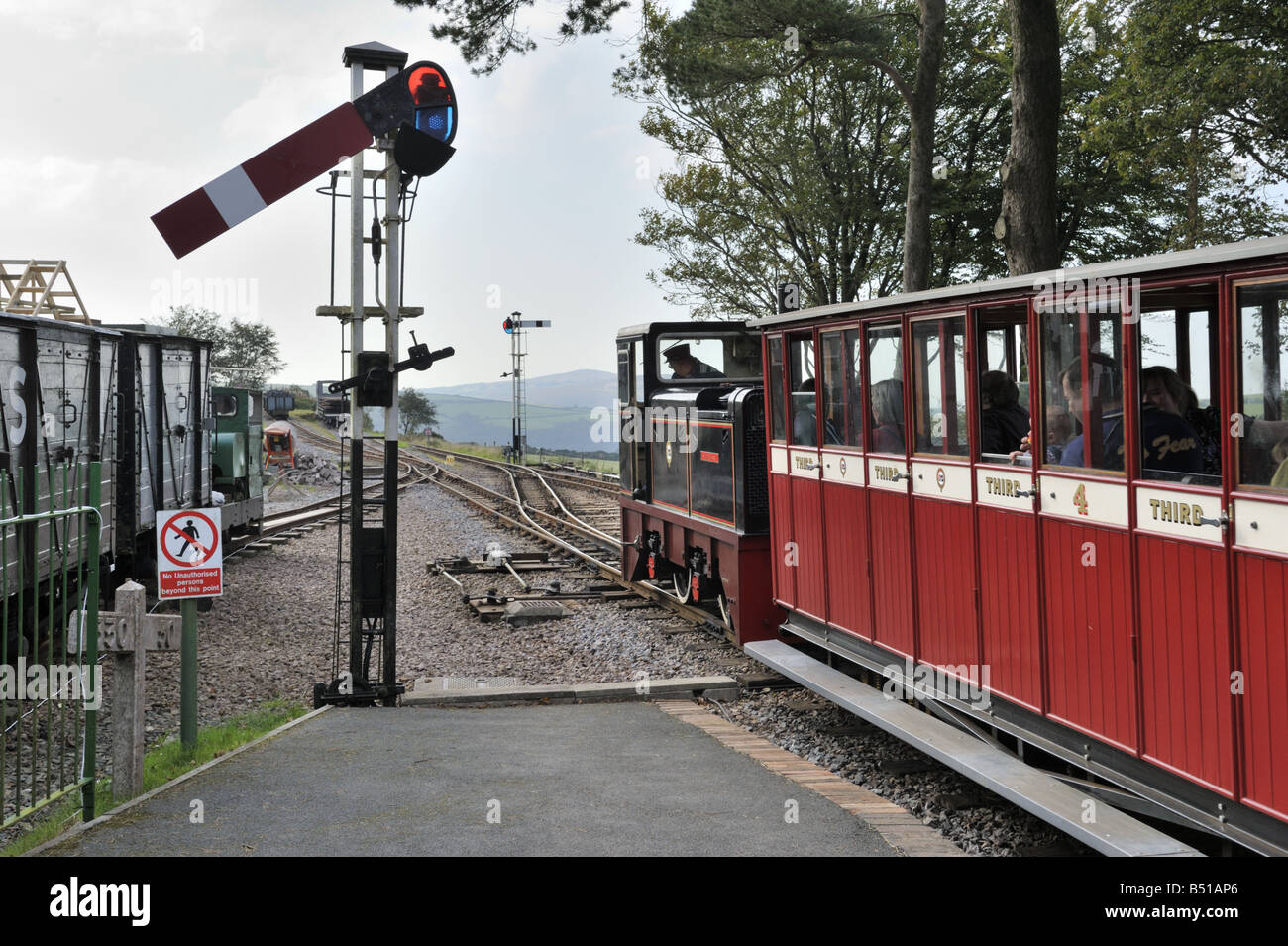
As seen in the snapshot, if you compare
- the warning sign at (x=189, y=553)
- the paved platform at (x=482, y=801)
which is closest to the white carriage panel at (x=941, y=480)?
the paved platform at (x=482, y=801)

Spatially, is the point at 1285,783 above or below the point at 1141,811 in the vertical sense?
above

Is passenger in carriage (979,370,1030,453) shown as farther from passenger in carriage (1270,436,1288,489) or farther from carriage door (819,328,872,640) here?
passenger in carriage (1270,436,1288,489)

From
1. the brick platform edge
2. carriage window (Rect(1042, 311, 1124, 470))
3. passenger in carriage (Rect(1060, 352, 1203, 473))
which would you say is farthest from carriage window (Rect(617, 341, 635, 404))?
passenger in carriage (Rect(1060, 352, 1203, 473))

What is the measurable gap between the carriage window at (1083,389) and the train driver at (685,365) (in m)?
7.10

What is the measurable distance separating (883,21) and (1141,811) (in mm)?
16488

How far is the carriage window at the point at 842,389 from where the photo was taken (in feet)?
25.6

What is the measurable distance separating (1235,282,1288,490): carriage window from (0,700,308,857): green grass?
16.8 feet

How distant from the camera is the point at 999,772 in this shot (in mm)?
5730

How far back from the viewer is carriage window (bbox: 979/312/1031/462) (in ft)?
19.7

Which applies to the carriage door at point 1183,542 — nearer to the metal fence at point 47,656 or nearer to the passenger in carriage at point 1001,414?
the passenger in carriage at point 1001,414

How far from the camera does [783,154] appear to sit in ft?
91.1

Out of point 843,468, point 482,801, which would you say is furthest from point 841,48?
point 482,801
